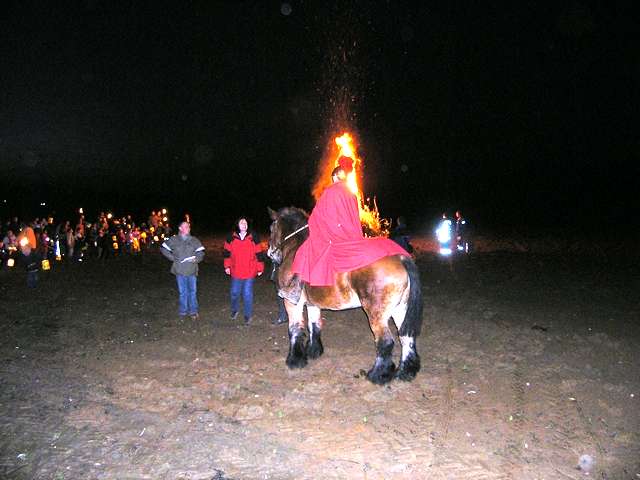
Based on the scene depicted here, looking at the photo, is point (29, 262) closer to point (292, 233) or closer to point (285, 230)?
point (285, 230)

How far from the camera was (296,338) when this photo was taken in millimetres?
6820

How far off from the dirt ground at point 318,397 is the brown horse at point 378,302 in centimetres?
25

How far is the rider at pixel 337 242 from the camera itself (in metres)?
6.03

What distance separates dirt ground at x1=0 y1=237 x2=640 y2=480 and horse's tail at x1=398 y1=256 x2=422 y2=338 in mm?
705

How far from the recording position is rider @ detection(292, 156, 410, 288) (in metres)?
6.03

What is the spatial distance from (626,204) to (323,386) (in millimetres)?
49497

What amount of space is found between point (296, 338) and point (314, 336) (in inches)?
18.2

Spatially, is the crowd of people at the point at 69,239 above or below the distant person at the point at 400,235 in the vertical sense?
below

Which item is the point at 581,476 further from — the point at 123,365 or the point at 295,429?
the point at 123,365

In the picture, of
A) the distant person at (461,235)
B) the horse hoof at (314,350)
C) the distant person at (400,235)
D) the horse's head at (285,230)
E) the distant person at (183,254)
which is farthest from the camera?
the distant person at (461,235)

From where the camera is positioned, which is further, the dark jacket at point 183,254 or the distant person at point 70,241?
the distant person at point 70,241

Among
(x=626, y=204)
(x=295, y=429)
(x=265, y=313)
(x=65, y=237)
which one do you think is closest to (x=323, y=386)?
(x=295, y=429)

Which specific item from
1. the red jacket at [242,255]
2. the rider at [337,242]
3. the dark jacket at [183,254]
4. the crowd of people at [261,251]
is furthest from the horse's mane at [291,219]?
the dark jacket at [183,254]

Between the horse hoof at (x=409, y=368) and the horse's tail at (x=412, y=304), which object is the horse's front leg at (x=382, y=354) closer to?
the horse hoof at (x=409, y=368)
